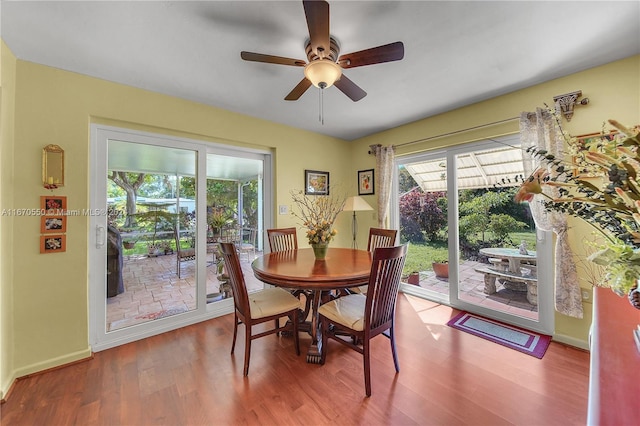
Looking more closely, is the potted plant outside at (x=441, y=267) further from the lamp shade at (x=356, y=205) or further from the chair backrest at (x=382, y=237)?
the lamp shade at (x=356, y=205)

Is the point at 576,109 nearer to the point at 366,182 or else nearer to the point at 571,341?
the point at 571,341

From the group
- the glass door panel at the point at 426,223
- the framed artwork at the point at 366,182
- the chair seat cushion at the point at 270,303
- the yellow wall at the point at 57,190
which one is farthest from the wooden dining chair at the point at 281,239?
the glass door panel at the point at 426,223

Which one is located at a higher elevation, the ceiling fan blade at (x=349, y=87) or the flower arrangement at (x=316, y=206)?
the ceiling fan blade at (x=349, y=87)

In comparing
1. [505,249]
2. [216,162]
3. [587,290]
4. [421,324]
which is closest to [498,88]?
[505,249]

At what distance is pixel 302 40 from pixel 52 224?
2.43 meters

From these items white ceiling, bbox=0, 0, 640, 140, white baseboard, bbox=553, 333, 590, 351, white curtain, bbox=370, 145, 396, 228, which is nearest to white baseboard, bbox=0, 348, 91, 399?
white ceiling, bbox=0, 0, 640, 140

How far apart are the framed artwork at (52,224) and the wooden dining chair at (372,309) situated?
2.23m

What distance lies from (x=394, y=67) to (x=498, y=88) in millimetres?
1180

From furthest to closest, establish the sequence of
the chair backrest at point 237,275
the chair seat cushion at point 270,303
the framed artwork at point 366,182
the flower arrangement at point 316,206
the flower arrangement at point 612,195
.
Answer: the framed artwork at point 366,182
the flower arrangement at point 316,206
the chair seat cushion at point 270,303
the chair backrest at point 237,275
the flower arrangement at point 612,195

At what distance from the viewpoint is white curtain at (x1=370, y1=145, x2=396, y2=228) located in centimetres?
350

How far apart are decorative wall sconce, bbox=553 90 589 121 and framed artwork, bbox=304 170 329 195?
2.67 meters

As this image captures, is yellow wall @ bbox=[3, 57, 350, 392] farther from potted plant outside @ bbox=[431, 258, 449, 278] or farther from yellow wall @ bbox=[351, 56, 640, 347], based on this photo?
potted plant outside @ bbox=[431, 258, 449, 278]

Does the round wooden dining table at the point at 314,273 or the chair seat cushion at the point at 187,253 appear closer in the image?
the round wooden dining table at the point at 314,273

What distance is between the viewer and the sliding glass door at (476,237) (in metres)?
2.49
